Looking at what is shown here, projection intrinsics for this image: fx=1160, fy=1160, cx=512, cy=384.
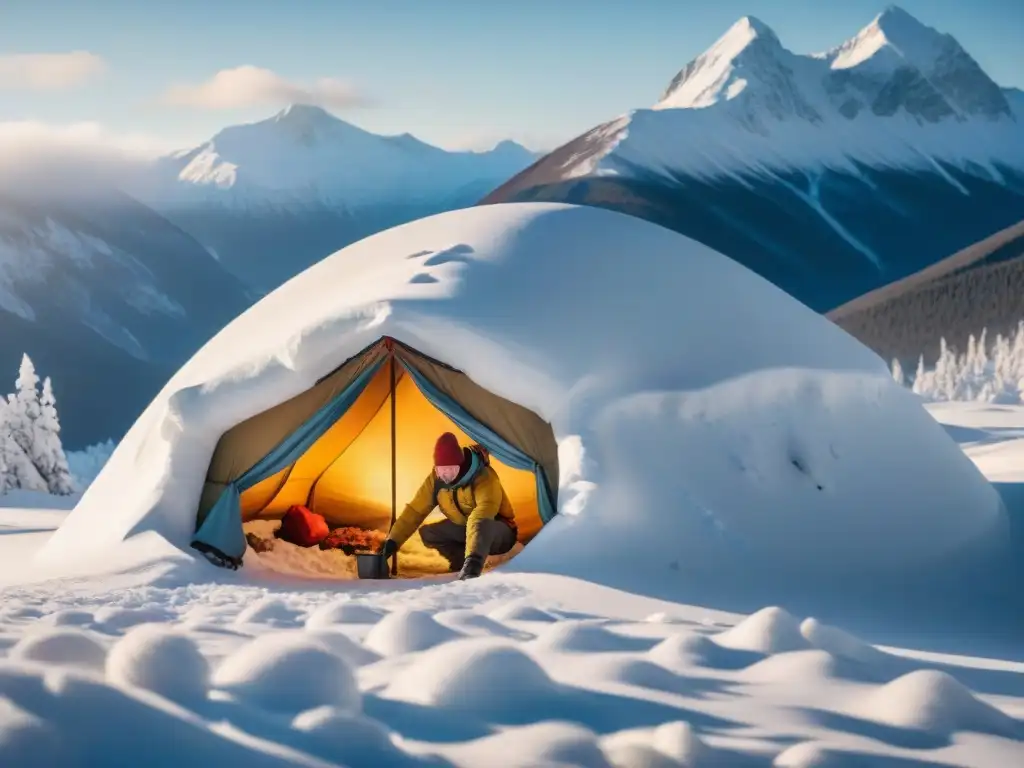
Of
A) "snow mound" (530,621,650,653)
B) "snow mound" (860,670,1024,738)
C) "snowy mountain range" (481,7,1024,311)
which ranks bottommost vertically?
"snow mound" (860,670,1024,738)

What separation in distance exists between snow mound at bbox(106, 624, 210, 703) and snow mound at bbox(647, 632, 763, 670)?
1.54m

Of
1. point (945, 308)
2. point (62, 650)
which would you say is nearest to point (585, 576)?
point (62, 650)

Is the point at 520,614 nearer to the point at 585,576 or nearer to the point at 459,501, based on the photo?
the point at 585,576

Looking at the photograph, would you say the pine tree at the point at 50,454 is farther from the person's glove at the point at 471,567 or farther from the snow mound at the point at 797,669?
the snow mound at the point at 797,669

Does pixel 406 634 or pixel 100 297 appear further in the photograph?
pixel 100 297

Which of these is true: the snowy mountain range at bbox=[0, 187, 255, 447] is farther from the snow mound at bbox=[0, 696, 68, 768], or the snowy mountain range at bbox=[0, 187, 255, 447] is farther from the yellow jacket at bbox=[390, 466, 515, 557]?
the snow mound at bbox=[0, 696, 68, 768]

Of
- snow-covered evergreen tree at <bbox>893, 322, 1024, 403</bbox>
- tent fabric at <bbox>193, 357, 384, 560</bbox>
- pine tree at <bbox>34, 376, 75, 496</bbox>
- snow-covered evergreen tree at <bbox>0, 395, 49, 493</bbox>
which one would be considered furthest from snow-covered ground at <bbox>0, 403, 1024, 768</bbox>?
snow-covered evergreen tree at <bbox>893, 322, 1024, 403</bbox>

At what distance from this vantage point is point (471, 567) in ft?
23.0

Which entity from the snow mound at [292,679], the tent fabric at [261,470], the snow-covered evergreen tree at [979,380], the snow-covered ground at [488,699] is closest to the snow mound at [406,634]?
the snow-covered ground at [488,699]

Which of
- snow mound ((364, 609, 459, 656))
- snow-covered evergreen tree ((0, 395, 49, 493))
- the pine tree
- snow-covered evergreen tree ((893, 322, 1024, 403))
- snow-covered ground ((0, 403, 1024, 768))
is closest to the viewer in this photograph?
snow-covered ground ((0, 403, 1024, 768))

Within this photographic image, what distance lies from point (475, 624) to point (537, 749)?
68.0 inches

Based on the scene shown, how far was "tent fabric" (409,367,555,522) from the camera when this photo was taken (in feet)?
23.5

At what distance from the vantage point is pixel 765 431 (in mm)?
7168

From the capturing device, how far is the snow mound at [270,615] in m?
5.11
